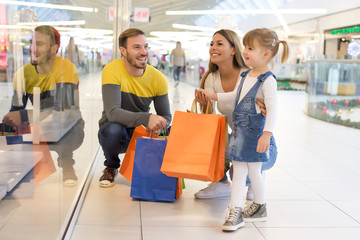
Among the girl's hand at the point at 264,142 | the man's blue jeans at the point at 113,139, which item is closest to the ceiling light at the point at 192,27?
the man's blue jeans at the point at 113,139

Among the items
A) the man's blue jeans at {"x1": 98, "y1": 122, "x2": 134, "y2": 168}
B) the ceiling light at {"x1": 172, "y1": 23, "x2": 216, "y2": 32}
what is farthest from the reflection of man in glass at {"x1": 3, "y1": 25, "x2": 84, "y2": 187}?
the ceiling light at {"x1": 172, "y1": 23, "x2": 216, "y2": 32}

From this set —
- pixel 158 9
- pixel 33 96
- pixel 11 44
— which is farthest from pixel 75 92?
pixel 158 9

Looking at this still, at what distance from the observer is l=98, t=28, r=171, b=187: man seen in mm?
3311

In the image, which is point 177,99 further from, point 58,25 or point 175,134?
point 58,25

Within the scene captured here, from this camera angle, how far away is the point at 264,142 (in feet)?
8.23

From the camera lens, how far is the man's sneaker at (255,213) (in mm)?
2795

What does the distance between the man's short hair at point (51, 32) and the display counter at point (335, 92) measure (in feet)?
22.8

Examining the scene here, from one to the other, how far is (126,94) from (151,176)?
0.71 meters

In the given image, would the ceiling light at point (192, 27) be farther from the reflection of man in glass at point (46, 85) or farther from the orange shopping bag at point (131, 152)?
the reflection of man in glass at point (46, 85)

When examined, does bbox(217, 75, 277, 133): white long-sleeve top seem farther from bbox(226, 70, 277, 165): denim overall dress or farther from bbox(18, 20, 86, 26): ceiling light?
bbox(18, 20, 86, 26): ceiling light

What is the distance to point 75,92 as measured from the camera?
2.52 metres

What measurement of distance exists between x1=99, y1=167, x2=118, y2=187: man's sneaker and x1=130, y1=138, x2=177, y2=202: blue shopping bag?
0.38 m

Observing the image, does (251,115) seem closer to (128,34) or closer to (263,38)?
(263,38)

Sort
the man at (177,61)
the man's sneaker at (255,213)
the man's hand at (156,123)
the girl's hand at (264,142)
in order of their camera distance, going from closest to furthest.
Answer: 1. the girl's hand at (264,142)
2. the man's sneaker at (255,213)
3. the man's hand at (156,123)
4. the man at (177,61)
